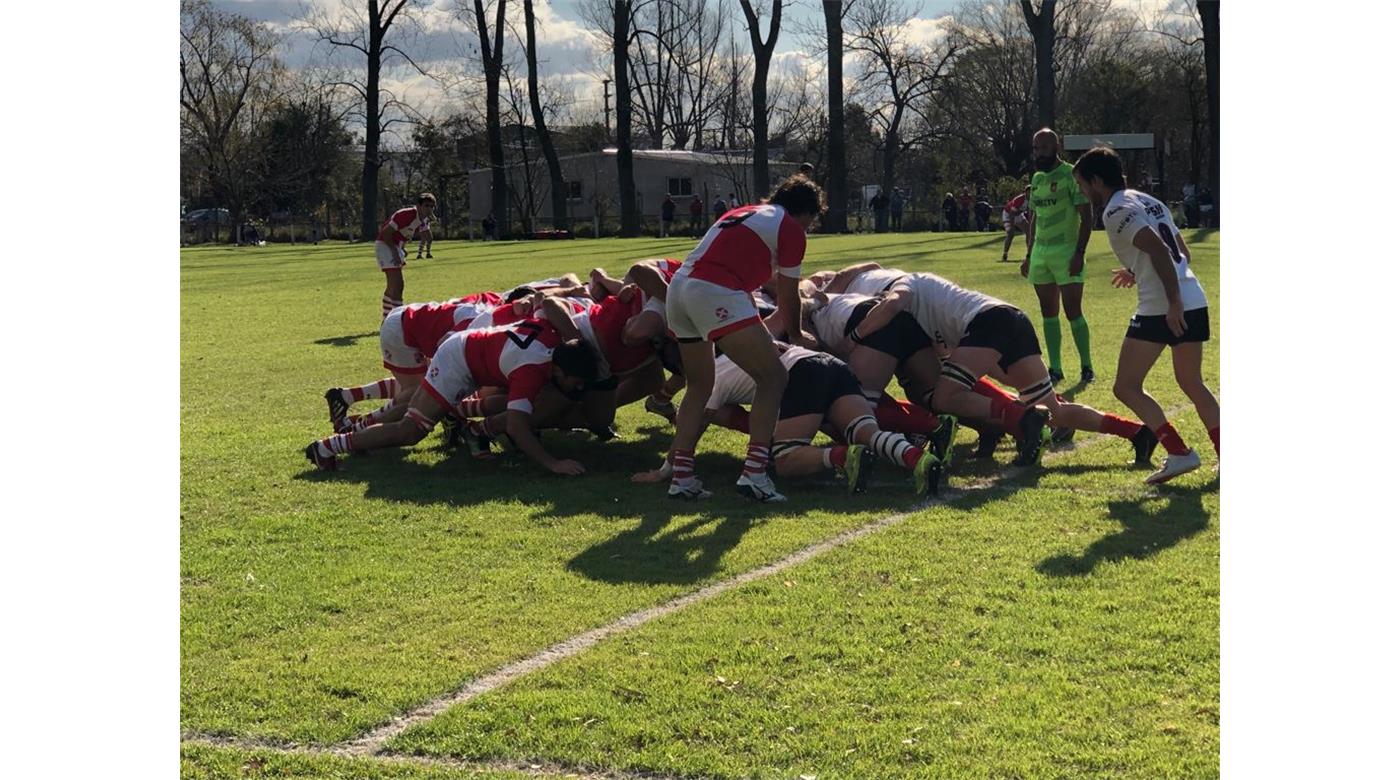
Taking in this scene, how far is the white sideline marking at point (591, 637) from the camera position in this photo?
4008 mm

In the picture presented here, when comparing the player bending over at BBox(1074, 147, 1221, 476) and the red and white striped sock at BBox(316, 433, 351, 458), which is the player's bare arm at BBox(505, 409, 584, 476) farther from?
the player bending over at BBox(1074, 147, 1221, 476)

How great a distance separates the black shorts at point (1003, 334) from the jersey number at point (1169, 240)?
108cm

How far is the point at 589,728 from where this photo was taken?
13.0 feet

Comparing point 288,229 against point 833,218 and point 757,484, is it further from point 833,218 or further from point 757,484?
point 757,484

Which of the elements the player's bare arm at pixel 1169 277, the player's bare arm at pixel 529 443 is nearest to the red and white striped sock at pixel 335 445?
the player's bare arm at pixel 529 443

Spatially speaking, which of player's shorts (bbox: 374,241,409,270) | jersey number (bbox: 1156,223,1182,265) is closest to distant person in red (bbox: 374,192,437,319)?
player's shorts (bbox: 374,241,409,270)

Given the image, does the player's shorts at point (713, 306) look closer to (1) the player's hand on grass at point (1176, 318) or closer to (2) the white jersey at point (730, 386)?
(2) the white jersey at point (730, 386)

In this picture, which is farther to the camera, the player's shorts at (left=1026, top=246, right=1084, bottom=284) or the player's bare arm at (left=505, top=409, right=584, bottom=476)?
the player's shorts at (left=1026, top=246, right=1084, bottom=284)

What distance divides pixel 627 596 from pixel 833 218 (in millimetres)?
45045

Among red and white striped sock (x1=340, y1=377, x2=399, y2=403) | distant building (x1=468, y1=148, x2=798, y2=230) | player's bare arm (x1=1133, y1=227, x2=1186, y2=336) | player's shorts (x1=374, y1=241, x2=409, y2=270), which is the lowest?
red and white striped sock (x1=340, y1=377, x2=399, y2=403)

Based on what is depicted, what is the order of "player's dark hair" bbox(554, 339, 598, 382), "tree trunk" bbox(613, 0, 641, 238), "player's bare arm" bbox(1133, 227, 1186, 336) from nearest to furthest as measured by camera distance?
1. "player's bare arm" bbox(1133, 227, 1186, 336)
2. "player's dark hair" bbox(554, 339, 598, 382)
3. "tree trunk" bbox(613, 0, 641, 238)

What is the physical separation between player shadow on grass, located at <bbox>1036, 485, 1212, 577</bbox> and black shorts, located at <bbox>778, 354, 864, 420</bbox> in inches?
62.7

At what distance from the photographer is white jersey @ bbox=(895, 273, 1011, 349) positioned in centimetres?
796

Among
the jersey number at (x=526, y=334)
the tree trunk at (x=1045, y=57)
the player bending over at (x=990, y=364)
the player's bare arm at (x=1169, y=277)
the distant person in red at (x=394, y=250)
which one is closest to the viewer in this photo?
the player's bare arm at (x=1169, y=277)
